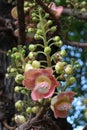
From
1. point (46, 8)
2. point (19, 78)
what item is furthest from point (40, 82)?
point (46, 8)

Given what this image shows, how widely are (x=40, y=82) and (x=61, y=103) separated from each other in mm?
75

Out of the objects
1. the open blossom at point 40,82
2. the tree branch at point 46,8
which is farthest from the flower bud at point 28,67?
the tree branch at point 46,8

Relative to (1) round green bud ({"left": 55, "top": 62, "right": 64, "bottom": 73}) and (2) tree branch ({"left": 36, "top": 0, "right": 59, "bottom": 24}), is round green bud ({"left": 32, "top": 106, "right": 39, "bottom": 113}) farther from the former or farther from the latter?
(2) tree branch ({"left": 36, "top": 0, "right": 59, "bottom": 24})

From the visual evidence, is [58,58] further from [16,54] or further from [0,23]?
[0,23]

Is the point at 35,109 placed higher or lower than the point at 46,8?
lower

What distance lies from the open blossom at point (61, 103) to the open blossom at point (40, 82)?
2 centimetres

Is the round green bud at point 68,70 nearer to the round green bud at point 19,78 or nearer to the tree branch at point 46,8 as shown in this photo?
the round green bud at point 19,78

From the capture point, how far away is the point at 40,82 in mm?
1106

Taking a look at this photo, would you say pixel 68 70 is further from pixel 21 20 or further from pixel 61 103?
pixel 21 20

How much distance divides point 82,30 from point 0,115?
78.8 inches

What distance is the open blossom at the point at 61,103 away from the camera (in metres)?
1.07

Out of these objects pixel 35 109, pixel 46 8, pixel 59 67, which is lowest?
pixel 35 109

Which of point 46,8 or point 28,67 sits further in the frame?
point 46,8

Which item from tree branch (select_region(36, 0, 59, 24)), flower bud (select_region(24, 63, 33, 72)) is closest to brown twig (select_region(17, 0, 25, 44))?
tree branch (select_region(36, 0, 59, 24))
